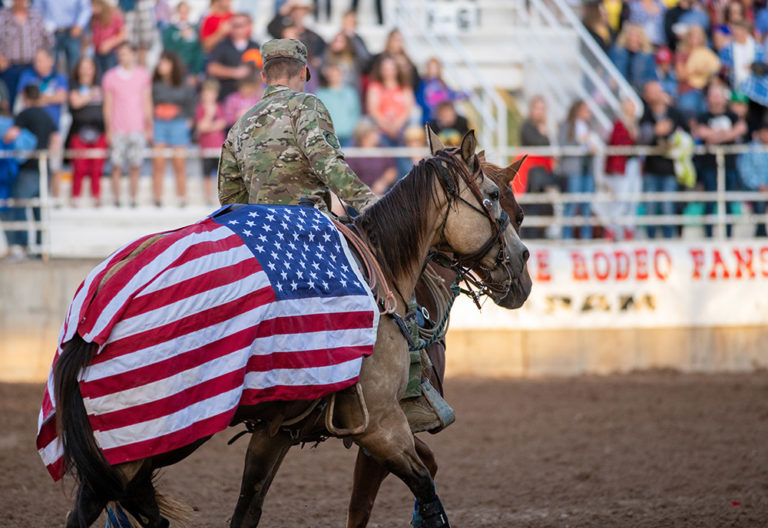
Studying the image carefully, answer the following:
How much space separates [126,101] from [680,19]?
813cm

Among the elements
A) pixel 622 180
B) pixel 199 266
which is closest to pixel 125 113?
pixel 622 180

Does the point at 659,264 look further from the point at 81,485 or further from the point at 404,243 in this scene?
the point at 81,485

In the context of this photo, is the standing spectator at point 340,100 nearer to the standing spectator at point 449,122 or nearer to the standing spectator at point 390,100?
the standing spectator at point 390,100

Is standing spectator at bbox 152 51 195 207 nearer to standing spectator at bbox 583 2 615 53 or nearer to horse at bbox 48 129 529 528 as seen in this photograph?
standing spectator at bbox 583 2 615 53

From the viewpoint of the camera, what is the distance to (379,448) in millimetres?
4719

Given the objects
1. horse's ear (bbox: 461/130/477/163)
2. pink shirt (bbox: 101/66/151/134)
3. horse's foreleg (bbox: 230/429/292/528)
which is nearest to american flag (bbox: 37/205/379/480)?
horse's foreleg (bbox: 230/429/292/528)

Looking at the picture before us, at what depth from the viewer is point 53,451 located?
4.21m

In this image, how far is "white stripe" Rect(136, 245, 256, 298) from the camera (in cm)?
419

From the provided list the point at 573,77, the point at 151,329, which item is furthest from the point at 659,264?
the point at 151,329

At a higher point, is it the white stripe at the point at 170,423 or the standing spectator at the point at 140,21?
the standing spectator at the point at 140,21

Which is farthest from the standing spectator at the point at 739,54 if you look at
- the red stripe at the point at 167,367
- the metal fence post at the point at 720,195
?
the red stripe at the point at 167,367

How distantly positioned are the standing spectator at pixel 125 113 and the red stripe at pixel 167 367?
857 centimetres

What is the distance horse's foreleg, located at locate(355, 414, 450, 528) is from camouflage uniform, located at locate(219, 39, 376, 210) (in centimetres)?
106

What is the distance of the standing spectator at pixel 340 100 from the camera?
1306 centimetres
